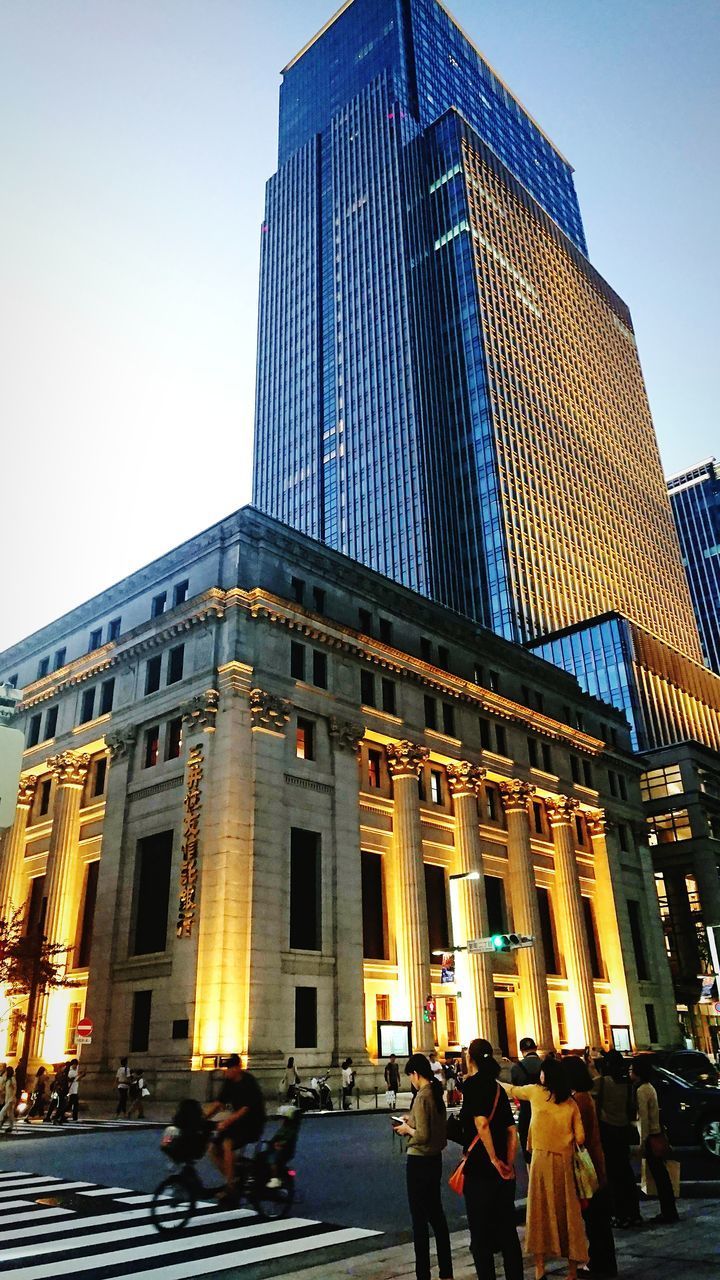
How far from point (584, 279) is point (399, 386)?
65.2 m

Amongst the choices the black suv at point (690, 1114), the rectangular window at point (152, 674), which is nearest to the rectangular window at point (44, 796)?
the rectangular window at point (152, 674)

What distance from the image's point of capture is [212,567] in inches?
1734

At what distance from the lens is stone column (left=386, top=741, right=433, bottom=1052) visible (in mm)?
42719

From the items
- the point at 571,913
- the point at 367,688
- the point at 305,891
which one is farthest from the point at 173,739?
the point at 571,913

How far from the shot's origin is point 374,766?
156 feet

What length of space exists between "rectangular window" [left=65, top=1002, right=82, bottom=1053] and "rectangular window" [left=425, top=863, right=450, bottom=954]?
18.6 meters

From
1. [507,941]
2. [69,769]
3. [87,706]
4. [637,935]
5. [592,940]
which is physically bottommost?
[507,941]

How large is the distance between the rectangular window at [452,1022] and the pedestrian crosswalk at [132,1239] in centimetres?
3429

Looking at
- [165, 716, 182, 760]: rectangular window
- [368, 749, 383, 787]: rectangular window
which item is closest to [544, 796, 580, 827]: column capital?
[368, 749, 383, 787]: rectangular window

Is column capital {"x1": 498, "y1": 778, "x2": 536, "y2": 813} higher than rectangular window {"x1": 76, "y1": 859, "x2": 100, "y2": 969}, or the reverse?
column capital {"x1": 498, "y1": 778, "x2": 536, "y2": 813}

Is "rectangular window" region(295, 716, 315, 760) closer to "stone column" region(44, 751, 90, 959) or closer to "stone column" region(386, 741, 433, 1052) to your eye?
"stone column" region(386, 741, 433, 1052)

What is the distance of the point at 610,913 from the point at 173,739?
36.2m

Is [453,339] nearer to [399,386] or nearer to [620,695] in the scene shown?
[399,386]

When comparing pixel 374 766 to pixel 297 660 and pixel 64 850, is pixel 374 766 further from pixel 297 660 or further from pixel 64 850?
pixel 64 850
